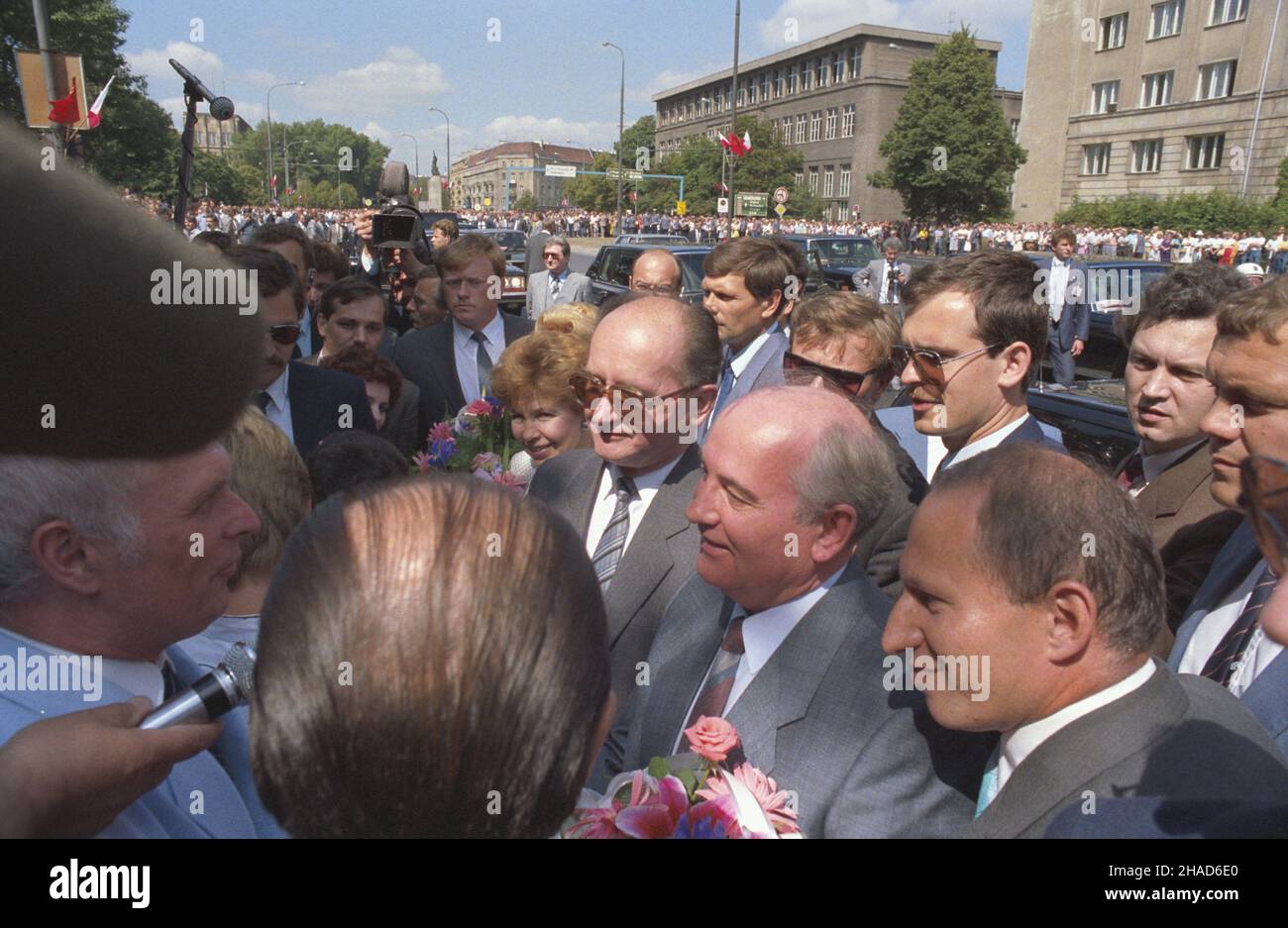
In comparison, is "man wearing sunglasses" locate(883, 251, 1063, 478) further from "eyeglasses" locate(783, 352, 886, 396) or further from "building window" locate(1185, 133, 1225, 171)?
"building window" locate(1185, 133, 1225, 171)

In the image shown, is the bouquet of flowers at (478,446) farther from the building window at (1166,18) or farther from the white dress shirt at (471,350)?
the building window at (1166,18)

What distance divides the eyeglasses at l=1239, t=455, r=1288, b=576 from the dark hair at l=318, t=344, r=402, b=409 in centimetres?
391

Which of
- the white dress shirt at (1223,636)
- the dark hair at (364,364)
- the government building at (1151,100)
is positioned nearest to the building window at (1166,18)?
the government building at (1151,100)

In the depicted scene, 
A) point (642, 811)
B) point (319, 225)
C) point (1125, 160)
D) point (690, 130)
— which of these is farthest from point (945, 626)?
point (690, 130)

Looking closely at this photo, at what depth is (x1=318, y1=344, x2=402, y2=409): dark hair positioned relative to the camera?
4.31 meters

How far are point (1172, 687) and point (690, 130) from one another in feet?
308

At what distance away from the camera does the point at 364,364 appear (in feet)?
14.2

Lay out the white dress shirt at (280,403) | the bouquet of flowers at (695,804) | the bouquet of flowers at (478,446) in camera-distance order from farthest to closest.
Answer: the white dress shirt at (280,403), the bouquet of flowers at (478,446), the bouquet of flowers at (695,804)

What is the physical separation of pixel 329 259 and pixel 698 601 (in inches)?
214

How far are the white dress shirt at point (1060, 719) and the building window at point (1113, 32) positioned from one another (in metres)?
56.3

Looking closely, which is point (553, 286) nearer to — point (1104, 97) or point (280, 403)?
point (280, 403)

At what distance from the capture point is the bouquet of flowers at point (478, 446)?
3299 mm

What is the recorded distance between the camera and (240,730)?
1.60 meters

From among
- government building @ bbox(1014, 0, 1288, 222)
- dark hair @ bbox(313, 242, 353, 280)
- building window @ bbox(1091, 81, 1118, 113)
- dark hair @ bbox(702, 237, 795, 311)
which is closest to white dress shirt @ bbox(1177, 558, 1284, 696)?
dark hair @ bbox(702, 237, 795, 311)
